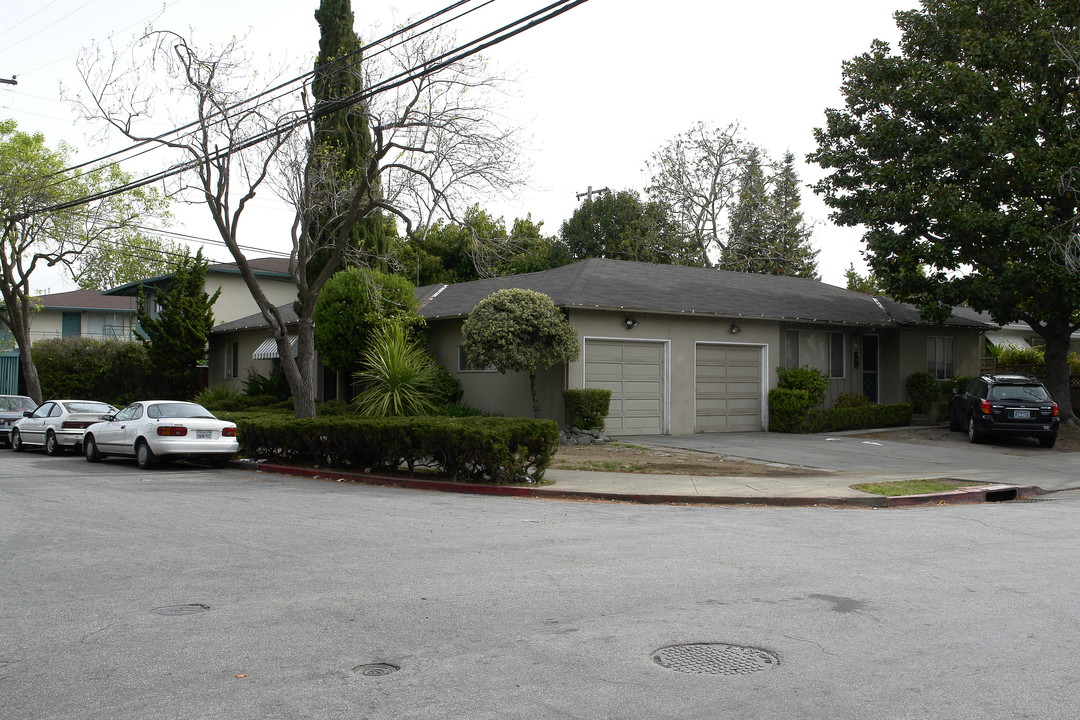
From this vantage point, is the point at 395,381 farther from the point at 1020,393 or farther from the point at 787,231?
the point at 787,231

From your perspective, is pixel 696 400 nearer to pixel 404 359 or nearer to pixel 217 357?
pixel 404 359

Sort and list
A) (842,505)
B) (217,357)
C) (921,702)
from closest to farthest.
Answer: (921,702), (842,505), (217,357)

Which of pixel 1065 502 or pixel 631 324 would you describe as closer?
pixel 1065 502

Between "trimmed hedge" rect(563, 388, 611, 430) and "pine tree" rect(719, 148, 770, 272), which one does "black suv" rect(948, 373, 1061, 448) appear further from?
"pine tree" rect(719, 148, 770, 272)

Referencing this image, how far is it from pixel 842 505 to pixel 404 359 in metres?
12.9

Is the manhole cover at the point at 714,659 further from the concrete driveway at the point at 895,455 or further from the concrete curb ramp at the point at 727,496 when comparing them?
the concrete driveway at the point at 895,455

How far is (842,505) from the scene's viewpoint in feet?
43.9

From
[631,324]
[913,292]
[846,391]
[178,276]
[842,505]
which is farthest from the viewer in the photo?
[178,276]

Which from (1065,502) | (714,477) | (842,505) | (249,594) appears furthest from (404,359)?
(249,594)

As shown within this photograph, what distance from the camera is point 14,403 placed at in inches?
1068

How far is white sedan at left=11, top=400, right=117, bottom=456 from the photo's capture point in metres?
22.3

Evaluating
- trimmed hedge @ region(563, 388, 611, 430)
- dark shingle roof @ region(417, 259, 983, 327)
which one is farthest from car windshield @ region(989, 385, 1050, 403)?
trimmed hedge @ region(563, 388, 611, 430)

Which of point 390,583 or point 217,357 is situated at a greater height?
point 217,357

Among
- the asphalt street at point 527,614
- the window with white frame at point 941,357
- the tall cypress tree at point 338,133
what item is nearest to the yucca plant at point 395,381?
the tall cypress tree at point 338,133
